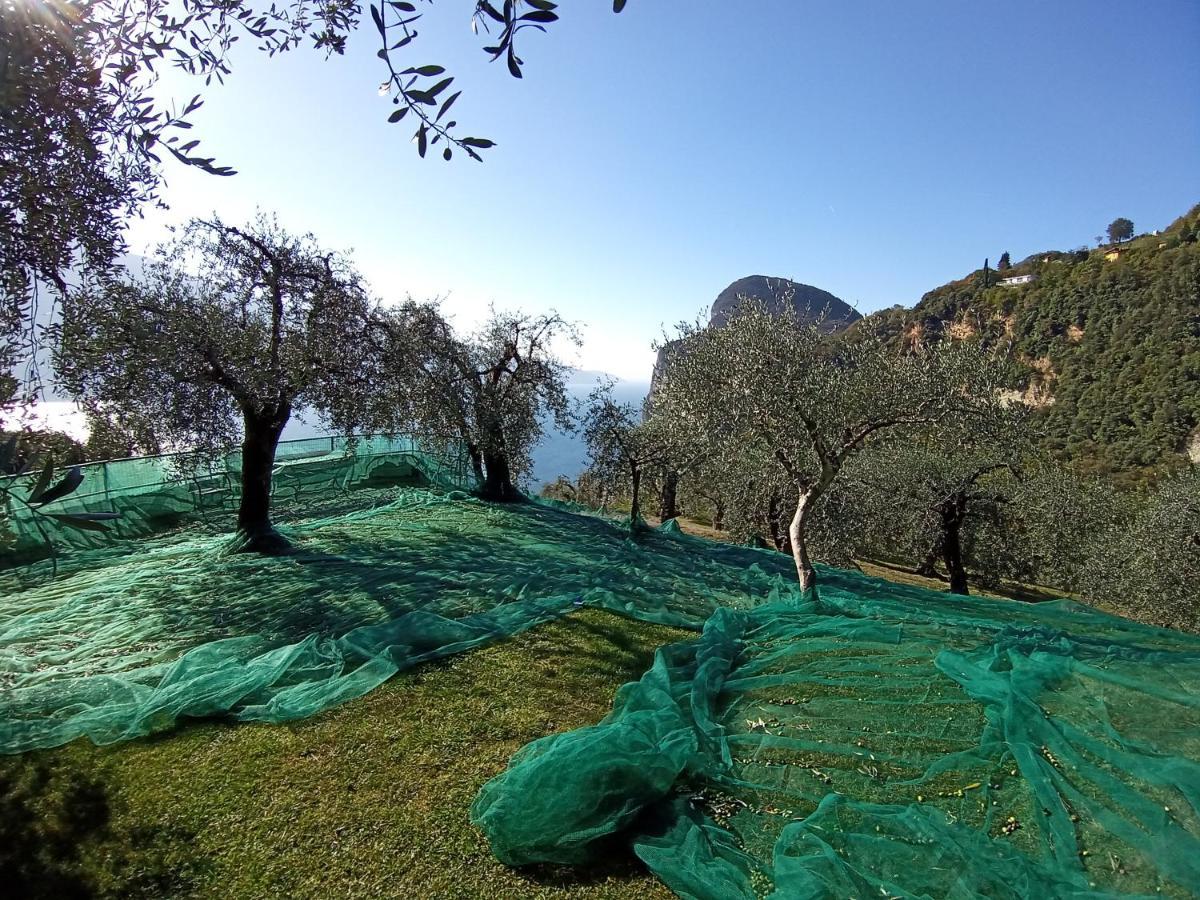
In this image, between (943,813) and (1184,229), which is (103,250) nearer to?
(943,813)

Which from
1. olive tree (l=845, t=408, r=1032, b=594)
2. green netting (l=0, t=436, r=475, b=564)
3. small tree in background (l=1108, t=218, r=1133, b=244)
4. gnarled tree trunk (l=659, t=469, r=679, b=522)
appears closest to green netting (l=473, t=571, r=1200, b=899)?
green netting (l=0, t=436, r=475, b=564)

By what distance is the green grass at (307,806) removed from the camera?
3.43m

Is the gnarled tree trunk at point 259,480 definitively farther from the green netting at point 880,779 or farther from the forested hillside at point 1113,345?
the forested hillside at point 1113,345

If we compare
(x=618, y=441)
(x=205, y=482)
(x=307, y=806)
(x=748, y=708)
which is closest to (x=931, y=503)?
(x=618, y=441)

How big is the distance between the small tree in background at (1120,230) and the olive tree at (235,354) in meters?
124

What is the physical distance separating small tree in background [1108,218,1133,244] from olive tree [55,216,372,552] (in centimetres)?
12394

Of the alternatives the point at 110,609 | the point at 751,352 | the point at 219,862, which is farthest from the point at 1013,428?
the point at 110,609

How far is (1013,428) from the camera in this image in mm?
8234

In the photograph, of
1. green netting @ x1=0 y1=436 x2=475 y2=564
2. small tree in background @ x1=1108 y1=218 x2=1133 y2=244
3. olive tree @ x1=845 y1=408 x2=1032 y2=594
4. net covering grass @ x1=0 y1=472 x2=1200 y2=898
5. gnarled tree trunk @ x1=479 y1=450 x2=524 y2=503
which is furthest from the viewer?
small tree in background @ x1=1108 y1=218 x2=1133 y2=244

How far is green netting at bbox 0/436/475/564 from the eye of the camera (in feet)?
33.9

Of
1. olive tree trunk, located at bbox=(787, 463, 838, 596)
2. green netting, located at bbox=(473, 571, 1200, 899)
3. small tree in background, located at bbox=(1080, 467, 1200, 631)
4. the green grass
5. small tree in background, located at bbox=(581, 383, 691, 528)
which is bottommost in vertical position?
small tree in background, located at bbox=(1080, 467, 1200, 631)

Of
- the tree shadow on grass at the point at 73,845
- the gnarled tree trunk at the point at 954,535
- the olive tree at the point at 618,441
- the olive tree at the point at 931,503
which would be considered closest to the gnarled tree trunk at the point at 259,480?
the tree shadow on grass at the point at 73,845

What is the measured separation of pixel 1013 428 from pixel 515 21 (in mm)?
8933

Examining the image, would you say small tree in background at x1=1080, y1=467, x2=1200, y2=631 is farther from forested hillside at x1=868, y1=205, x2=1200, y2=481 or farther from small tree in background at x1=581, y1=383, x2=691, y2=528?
forested hillside at x1=868, y1=205, x2=1200, y2=481
